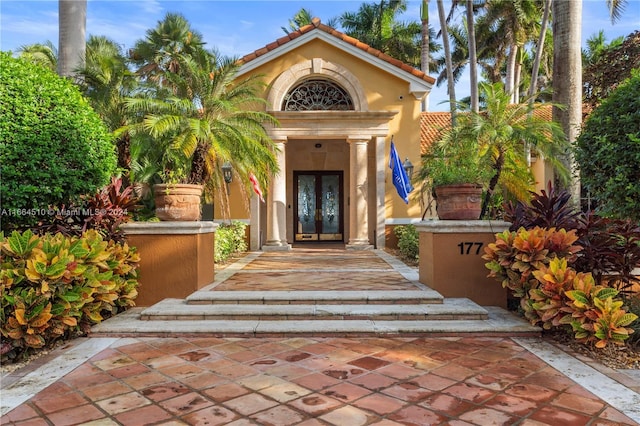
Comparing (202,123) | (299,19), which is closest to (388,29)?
(299,19)

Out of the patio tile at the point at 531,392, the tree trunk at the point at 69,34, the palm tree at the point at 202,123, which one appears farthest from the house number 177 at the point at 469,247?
the tree trunk at the point at 69,34

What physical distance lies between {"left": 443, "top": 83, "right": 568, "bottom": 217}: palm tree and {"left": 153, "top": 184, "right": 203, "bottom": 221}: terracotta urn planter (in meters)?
5.83

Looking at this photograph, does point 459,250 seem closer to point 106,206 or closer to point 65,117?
point 106,206

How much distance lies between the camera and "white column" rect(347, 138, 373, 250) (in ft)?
41.3

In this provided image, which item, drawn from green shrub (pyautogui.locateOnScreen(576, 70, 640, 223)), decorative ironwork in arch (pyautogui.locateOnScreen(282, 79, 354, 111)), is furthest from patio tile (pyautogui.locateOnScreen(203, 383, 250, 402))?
decorative ironwork in arch (pyautogui.locateOnScreen(282, 79, 354, 111))

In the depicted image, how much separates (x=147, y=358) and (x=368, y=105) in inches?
418

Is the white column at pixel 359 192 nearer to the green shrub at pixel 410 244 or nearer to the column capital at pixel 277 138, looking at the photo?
the green shrub at pixel 410 244

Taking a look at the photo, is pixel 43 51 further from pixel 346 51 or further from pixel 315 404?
pixel 315 404

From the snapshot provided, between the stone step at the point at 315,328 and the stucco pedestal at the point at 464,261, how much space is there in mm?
886

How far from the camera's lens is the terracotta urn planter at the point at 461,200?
19.1 ft

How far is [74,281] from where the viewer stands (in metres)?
4.26

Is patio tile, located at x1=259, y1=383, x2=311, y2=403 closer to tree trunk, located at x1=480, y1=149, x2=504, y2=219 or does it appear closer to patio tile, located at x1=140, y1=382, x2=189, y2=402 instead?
patio tile, located at x1=140, y1=382, x2=189, y2=402

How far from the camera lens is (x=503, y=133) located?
8.40 m

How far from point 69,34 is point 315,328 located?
8310 mm
